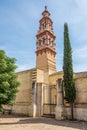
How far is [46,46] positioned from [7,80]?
1755 cm

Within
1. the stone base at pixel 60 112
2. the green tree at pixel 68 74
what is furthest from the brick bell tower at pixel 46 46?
the stone base at pixel 60 112

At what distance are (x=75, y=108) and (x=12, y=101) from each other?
757 centimetres

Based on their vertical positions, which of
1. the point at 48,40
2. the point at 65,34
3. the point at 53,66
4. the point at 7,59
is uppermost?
the point at 48,40

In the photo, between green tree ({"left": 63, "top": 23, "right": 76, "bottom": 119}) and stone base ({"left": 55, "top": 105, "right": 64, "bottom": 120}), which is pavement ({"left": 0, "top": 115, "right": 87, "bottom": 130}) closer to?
stone base ({"left": 55, "top": 105, "right": 64, "bottom": 120})

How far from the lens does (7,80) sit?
14984 mm

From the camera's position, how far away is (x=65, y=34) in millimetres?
21734

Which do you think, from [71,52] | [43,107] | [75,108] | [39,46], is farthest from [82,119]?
[39,46]

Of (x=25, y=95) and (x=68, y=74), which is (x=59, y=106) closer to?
(x=68, y=74)

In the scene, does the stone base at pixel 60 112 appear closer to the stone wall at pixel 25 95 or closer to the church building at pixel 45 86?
the church building at pixel 45 86

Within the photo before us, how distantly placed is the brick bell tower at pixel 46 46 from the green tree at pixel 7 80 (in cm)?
1359

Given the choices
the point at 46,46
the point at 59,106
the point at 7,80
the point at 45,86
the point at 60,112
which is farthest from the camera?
the point at 46,46

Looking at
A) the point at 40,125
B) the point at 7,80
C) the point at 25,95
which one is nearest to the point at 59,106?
the point at 40,125

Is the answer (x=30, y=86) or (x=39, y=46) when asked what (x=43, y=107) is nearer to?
(x=30, y=86)

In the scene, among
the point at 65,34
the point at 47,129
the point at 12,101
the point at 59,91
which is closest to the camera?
the point at 47,129
